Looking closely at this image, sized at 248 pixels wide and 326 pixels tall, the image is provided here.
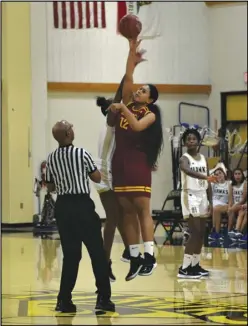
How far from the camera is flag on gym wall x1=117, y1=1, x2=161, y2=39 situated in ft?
24.7

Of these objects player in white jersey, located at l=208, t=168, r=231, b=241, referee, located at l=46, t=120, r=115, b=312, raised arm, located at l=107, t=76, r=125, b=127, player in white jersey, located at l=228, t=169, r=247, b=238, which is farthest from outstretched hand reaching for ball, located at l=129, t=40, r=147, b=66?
player in white jersey, located at l=228, t=169, r=247, b=238

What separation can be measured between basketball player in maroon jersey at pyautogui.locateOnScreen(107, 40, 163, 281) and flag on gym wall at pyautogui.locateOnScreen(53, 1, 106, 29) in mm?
1857

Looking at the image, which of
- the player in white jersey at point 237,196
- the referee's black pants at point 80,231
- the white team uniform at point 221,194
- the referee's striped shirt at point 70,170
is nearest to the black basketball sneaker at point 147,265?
the referee's black pants at point 80,231

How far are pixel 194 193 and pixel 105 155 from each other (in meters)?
1.65

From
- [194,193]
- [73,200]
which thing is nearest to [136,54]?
[73,200]

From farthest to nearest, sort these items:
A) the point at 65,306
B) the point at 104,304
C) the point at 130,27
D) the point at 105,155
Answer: the point at 104,304 < the point at 65,306 < the point at 105,155 < the point at 130,27

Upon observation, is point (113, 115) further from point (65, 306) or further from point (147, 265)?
point (65, 306)

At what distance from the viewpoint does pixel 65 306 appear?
261 inches

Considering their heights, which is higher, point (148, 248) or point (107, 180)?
point (107, 180)

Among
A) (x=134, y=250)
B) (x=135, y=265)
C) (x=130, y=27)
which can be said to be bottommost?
(x=135, y=265)

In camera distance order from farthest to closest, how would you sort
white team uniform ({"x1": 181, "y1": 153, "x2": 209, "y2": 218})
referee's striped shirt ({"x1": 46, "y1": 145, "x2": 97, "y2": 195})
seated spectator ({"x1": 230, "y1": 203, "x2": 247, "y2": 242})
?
1. seated spectator ({"x1": 230, "y1": 203, "x2": 247, "y2": 242})
2. white team uniform ({"x1": 181, "y1": 153, "x2": 209, "y2": 218})
3. referee's striped shirt ({"x1": 46, "y1": 145, "x2": 97, "y2": 195})

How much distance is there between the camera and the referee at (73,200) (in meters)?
6.41

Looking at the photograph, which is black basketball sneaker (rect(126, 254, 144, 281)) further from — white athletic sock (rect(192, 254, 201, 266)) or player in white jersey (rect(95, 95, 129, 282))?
white athletic sock (rect(192, 254, 201, 266))

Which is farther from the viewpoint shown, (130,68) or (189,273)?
(189,273)
